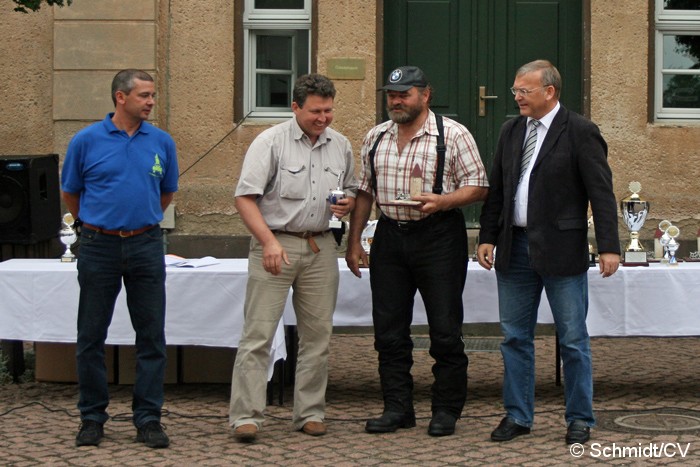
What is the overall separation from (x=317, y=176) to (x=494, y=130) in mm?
4822

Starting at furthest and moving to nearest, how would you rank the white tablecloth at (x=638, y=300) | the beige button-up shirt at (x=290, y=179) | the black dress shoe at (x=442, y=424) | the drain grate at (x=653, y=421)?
the white tablecloth at (x=638, y=300) < the drain grate at (x=653, y=421) < the black dress shoe at (x=442, y=424) < the beige button-up shirt at (x=290, y=179)

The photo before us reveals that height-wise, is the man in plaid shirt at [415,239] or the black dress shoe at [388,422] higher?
the man in plaid shirt at [415,239]

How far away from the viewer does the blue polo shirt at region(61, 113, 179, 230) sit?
6.51 meters

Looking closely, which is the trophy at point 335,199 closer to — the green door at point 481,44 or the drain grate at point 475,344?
→ the drain grate at point 475,344

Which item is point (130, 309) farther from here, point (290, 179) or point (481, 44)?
point (481, 44)

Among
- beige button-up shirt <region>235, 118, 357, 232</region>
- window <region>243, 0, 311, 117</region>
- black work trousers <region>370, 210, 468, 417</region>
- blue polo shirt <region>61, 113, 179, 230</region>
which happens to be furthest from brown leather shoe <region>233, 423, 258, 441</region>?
window <region>243, 0, 311, 117</region>

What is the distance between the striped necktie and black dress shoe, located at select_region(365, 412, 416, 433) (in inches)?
54.9

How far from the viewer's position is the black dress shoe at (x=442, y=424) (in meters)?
6.76

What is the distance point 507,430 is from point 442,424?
34cm

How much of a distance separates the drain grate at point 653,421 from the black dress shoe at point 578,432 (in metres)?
0.38

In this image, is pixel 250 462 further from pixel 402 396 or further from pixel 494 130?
pixel 494 130

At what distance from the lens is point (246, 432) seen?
21.8 ft

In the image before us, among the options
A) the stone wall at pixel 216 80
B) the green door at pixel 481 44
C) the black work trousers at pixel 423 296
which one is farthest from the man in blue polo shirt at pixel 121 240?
the green door at pixel 481 44

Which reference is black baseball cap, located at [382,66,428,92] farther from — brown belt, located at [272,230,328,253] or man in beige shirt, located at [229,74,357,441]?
brown belt, located at [272,230,328,253]
